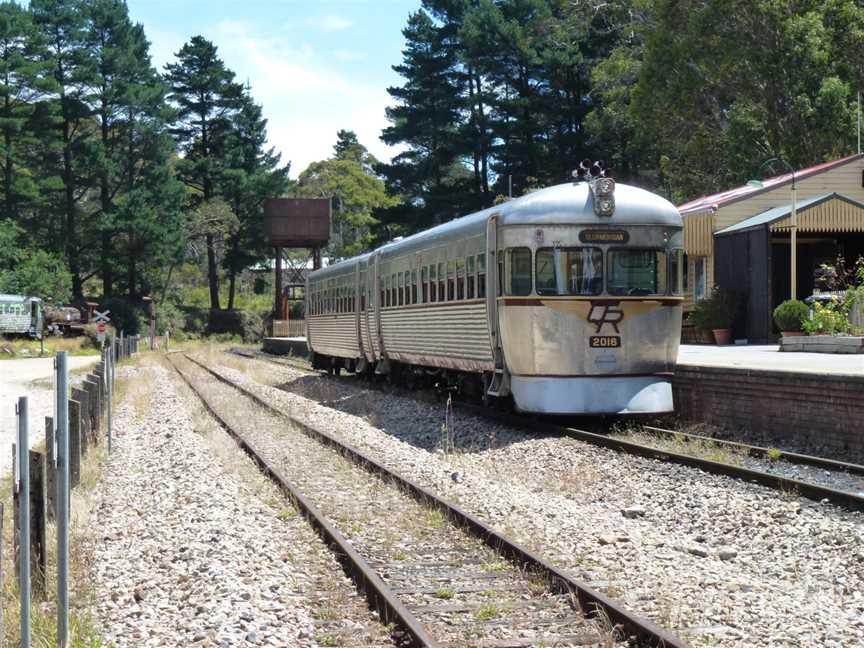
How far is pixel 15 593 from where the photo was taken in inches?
284

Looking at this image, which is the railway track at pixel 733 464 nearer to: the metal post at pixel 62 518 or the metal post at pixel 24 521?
the metal post at pixel 62 518

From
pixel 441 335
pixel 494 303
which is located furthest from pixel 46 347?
pixel 494 303

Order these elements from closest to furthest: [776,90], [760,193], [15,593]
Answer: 1. [15,593]
2. [760,193]
3. [776,90]

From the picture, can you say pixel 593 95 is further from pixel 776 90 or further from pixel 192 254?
pixel 192 254

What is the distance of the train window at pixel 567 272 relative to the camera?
1470cm

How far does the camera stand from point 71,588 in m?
7.11

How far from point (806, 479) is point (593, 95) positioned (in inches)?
1948

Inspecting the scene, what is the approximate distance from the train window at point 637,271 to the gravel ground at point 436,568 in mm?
4260

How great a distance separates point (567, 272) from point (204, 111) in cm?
6278

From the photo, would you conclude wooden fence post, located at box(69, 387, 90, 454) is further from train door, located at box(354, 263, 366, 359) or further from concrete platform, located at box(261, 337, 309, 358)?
concrete platform, located at box(261, 337, 309, 358)

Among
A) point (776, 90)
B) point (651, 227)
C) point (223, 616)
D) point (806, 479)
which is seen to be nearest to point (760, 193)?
point (776, 90)

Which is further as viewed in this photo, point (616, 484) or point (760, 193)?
point (760, 193)

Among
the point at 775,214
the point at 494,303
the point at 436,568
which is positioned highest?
the point at 775,214

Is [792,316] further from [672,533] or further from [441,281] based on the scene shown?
[672,533]
